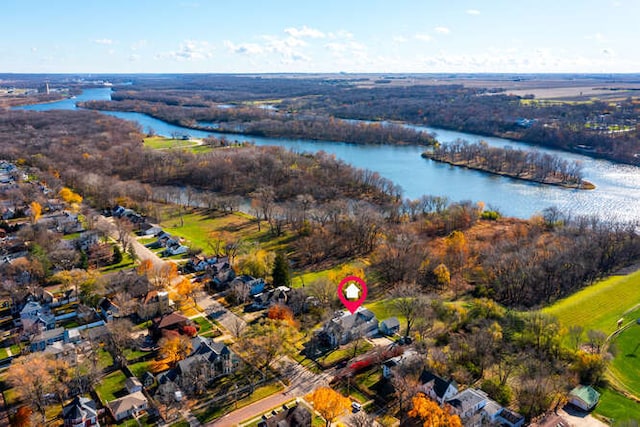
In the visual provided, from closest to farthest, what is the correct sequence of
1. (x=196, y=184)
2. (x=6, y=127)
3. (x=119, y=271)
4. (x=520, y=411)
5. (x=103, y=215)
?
1. (x=520, y=411)
2. (x=119, y=271)
3. (x=103, y=215)
4. (x=196, y=184)
5. (x=6, y=127)

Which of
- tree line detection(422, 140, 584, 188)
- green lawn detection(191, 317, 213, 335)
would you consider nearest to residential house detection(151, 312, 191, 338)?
green lawn detection(191, 317, 213, 335)

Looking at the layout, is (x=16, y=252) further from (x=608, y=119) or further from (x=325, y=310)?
(x=608, y=119)

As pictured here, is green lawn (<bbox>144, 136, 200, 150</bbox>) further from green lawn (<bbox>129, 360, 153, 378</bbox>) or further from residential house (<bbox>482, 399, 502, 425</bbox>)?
residential house (<bbox>482, 399, 502, 425</bbox>)

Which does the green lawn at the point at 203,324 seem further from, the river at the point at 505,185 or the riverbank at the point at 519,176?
the riverbank at the point at 519,176

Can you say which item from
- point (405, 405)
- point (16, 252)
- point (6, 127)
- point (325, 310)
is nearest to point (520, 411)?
point (405, 405)

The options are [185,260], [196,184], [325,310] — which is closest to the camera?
[325,310]

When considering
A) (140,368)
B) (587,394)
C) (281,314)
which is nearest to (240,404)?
(140,368)

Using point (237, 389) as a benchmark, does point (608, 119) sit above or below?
above
